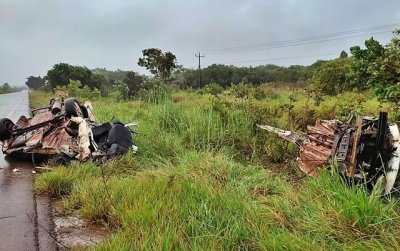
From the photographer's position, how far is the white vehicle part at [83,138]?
696 cm

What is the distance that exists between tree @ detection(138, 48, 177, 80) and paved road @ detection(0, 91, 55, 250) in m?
16.3

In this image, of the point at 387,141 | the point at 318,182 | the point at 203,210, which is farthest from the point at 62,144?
the point at 387,141

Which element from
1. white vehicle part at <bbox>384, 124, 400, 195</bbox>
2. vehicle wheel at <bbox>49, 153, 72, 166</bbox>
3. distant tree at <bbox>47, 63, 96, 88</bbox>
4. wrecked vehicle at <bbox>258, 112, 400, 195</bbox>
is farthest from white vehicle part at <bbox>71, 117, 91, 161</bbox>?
distant tree at <bbox>47, 63, 96, 88</bbox>

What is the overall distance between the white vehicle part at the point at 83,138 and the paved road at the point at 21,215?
2.87 ft

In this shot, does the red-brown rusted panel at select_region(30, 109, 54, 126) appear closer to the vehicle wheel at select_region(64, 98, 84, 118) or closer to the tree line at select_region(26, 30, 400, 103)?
the vehicle wheel at select_region(64, 98, 84, 118)

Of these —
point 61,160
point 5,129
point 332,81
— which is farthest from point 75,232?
point 332,81

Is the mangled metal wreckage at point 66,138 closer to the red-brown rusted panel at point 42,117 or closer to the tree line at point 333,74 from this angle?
the red-brown rusted panel at point 42,117

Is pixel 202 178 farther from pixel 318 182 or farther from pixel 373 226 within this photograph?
pixel 373 226

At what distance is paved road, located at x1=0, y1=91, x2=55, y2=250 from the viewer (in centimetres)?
397

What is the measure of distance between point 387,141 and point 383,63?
178cm

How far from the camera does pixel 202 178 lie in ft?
16.4

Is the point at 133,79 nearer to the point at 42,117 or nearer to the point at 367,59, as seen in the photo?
the point at 42,117

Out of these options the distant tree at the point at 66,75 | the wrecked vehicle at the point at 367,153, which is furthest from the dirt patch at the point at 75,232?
the distant tree at the point at 66,75

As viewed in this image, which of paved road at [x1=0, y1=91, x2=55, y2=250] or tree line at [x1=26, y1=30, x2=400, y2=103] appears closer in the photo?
paved road at [x1=0, y1=91, x2=55, y2=250]
